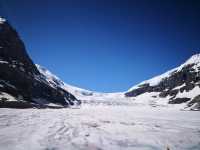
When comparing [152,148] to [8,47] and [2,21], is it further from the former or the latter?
[2,21]

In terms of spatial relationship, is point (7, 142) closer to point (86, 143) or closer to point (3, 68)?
point (86, 143)

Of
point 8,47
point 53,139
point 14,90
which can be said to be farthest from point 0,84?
point 53,139

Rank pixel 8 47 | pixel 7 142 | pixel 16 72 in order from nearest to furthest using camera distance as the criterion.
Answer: pixel 7 142 → pixel 16 72 → pixel 8 47

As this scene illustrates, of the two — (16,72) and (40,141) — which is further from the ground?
(16,72)

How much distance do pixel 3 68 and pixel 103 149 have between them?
3470 inches

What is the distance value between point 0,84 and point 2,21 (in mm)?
76649

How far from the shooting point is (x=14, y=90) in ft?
249

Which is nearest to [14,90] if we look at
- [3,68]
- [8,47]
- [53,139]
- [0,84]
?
[0,84]

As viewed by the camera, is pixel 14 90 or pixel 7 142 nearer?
pixel 7 142

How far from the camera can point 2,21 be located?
13088cm

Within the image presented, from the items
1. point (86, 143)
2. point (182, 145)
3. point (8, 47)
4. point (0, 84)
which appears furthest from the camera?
point (8, 47)

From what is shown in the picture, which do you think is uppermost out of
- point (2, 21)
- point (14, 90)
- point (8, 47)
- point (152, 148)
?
point (2, 21)

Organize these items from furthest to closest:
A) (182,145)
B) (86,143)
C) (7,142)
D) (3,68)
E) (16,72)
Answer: (16,72) < (3,68) < (182,145) < (86,143) < (7,142)

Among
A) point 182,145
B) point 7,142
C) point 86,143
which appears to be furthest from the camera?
point 182,145
